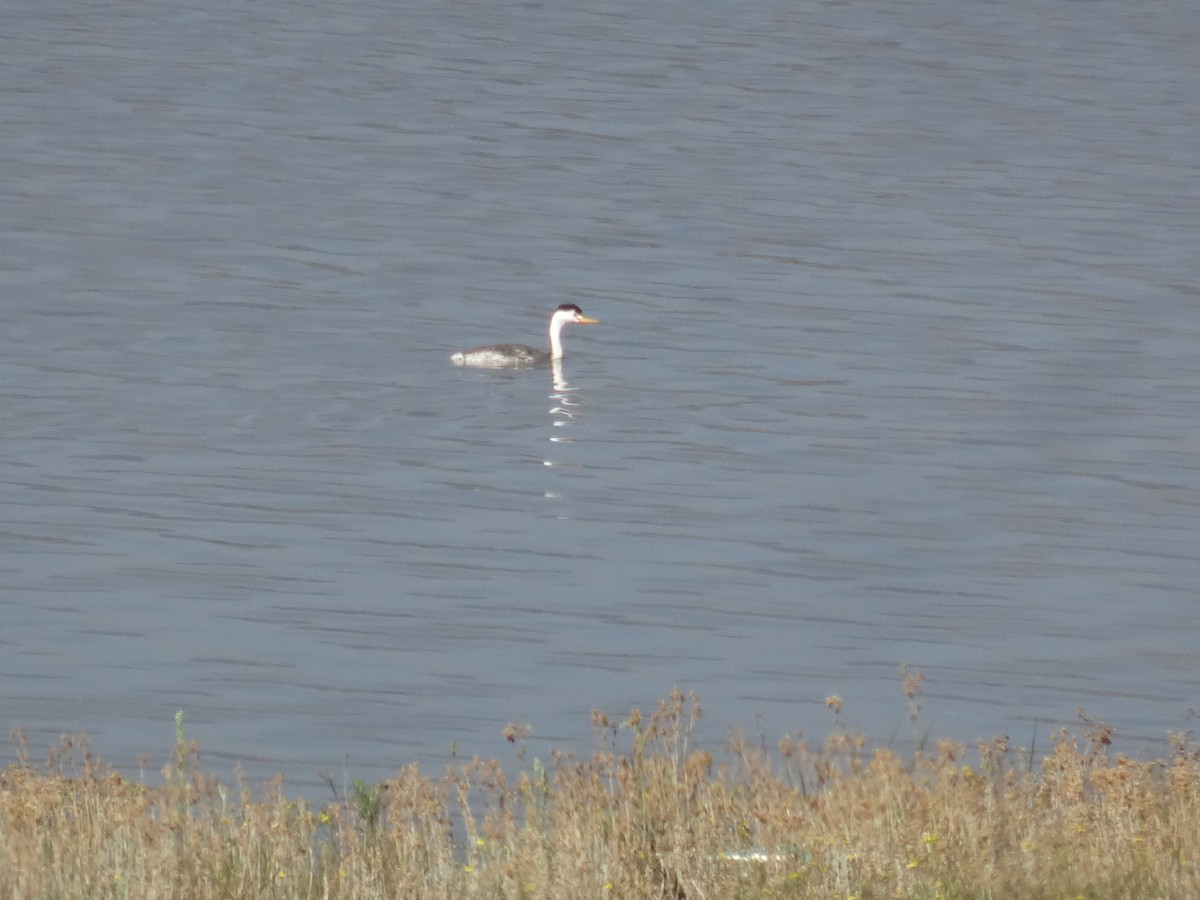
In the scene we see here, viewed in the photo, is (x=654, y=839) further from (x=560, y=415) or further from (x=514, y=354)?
(x=514, y=354)

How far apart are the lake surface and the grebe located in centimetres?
15

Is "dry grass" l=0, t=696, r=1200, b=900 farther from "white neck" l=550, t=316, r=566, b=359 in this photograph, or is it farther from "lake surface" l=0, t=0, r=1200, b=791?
"white neck" l=550, t=316, r=566, b=359

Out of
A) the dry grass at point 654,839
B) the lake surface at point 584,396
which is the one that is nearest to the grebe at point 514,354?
the lake surface at point 584,396

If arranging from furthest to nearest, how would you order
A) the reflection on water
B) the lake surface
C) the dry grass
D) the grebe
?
the grebe → the reflection on water → the lake surface → the dry grass

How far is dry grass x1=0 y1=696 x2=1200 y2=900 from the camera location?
7207 mm

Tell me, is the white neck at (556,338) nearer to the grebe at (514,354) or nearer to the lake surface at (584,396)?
the grebe at (514,354)

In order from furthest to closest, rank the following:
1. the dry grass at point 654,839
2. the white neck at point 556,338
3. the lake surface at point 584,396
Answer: the white neck at point 556,338, the lake surface at point 584,396, the dry grass at point 654,839

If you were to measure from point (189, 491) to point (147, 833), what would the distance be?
9807 millimetres

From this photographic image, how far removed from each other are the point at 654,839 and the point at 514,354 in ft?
49.7

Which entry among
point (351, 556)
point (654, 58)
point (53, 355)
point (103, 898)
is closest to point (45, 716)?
point (351, 556)

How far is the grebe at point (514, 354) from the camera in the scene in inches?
886

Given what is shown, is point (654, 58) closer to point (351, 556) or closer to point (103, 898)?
point (351, 556)

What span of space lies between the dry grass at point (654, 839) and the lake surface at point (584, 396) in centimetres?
302

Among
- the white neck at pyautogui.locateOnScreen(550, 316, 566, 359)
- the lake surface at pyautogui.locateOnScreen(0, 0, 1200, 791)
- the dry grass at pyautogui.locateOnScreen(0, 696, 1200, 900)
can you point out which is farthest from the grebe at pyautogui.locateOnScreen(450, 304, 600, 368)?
the dry grass at pyautogui.locateOnScreen(0, 696, 1200, 900)
